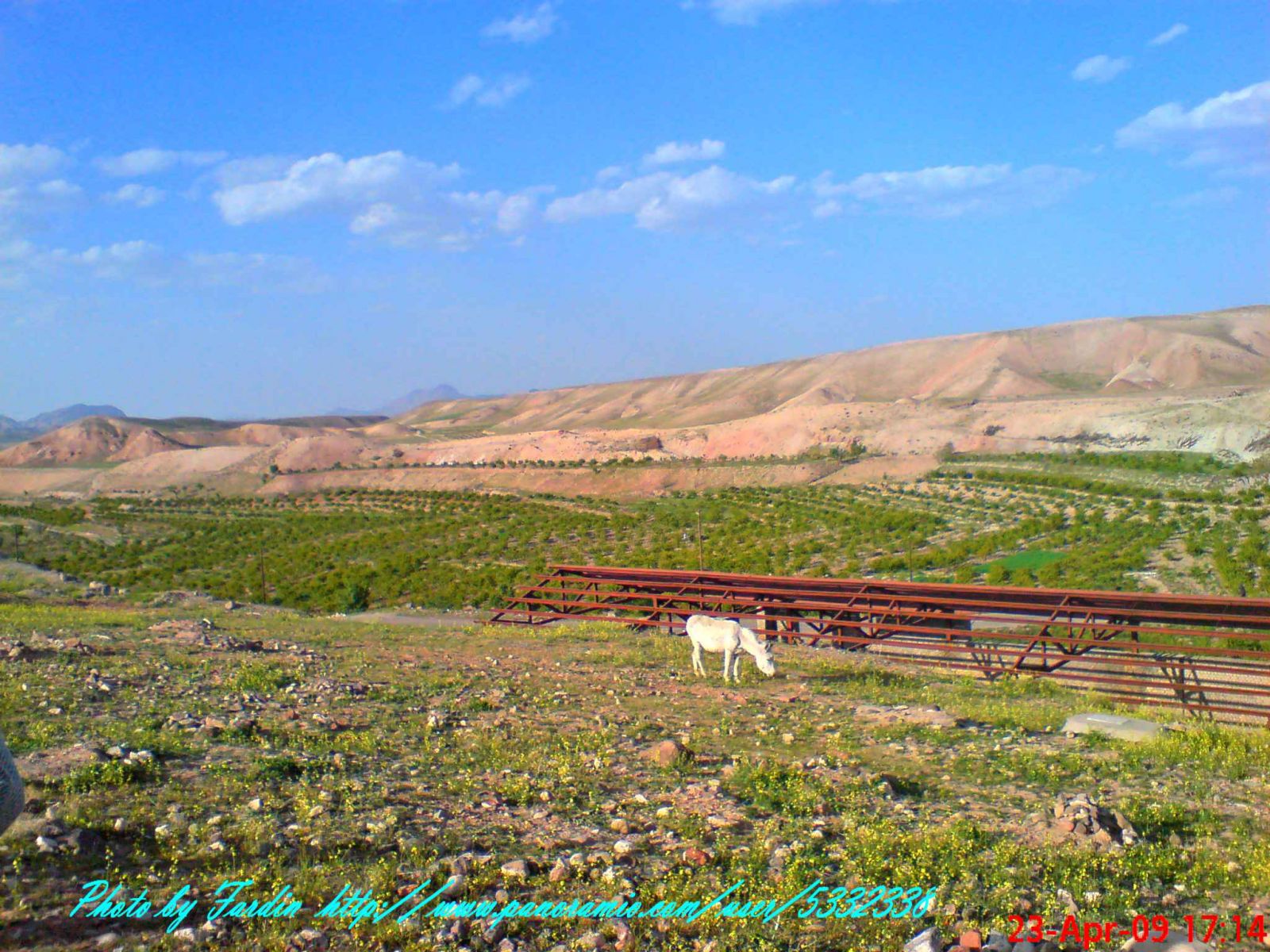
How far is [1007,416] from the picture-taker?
76.4 metres

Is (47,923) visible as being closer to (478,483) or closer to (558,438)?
(478,483)

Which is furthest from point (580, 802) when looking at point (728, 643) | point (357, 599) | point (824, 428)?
point (824, 428)

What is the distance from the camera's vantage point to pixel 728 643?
1273 centimetres

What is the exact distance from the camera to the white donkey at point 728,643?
12727mm

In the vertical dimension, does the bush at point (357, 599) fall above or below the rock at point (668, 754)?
below

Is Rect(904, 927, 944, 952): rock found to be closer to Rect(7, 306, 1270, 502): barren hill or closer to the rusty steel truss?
the rusty steel truss

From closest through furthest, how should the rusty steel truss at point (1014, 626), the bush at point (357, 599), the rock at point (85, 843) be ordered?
the rock at point (85, 843)
the rusty steel truss at point (1014, 626)
the bush at point (357, 599)

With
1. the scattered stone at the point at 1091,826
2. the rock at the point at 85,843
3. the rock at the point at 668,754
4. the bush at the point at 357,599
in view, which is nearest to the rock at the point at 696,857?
the rock at the point at 668,754

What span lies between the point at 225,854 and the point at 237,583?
37.1 meters

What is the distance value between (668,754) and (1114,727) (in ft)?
17.0

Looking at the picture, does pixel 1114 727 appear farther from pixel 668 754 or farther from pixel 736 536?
pixel 736 536

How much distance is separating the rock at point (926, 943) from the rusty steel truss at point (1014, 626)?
877 centimetres

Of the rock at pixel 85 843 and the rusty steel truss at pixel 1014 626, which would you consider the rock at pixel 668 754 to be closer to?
the rock at pixel 85 843

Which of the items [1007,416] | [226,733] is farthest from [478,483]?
[226,733]
